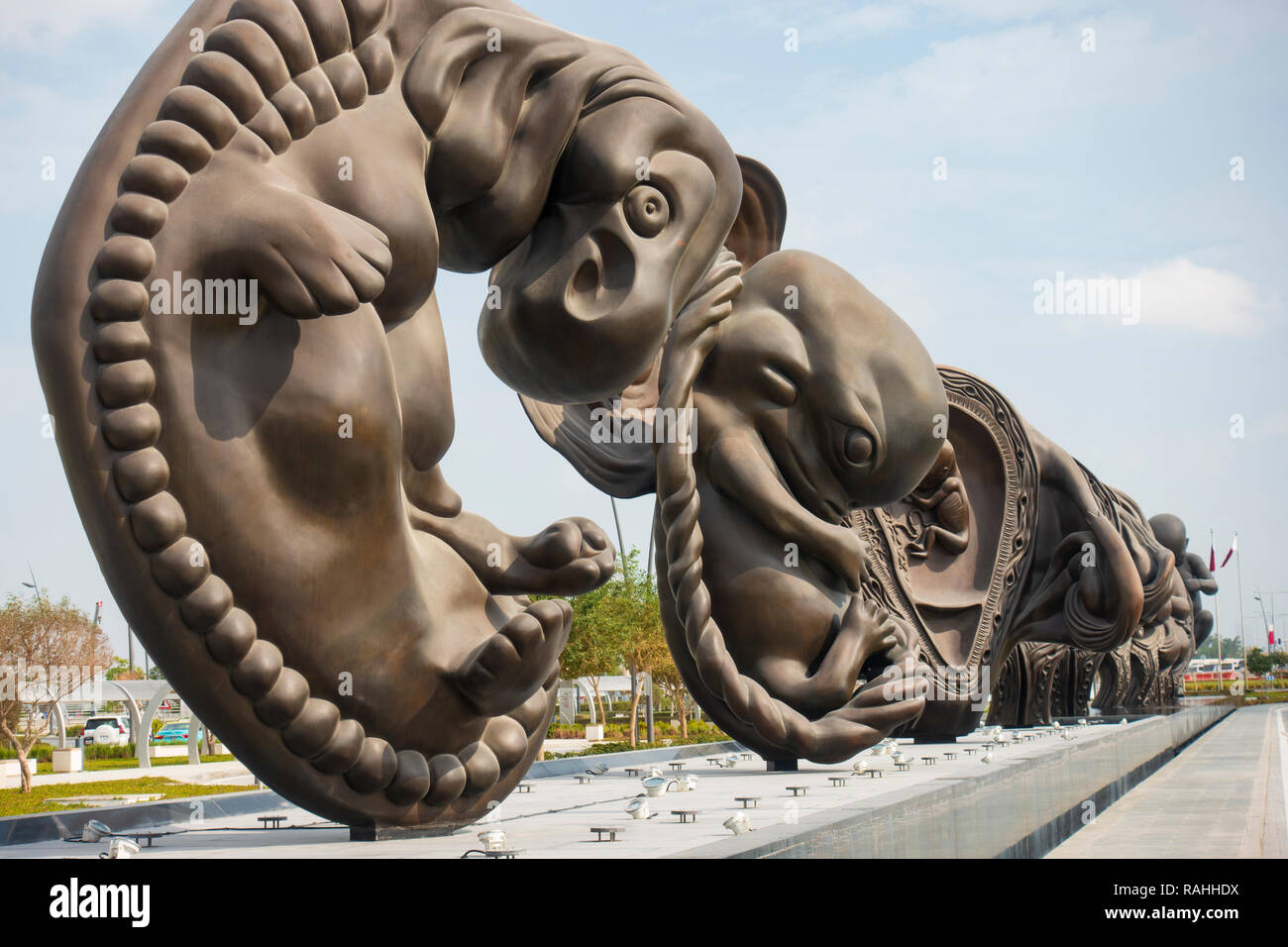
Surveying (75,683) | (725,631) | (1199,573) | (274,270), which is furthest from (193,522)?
(1199,573)

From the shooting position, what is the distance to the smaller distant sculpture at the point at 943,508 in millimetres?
9281

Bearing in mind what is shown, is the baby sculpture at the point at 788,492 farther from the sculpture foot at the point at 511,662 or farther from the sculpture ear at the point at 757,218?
the sculpture foot at the point at 511,662

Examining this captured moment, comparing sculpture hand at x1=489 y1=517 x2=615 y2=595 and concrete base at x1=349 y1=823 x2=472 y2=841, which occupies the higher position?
sculpture hand at x1=489 y1=517 x2=615 y2=595

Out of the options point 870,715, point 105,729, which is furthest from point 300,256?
point 105,729

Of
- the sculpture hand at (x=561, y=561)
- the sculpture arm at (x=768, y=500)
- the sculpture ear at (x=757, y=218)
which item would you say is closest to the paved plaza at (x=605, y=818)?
the sculpture hand at (x=561, y=561)

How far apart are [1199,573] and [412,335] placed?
22.2m

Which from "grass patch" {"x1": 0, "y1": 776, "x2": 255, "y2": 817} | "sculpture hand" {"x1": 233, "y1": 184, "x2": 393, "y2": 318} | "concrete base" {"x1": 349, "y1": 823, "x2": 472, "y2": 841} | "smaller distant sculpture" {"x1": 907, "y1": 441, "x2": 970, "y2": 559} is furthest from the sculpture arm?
"grass patch" {"x1": 0, "y1": 776, "x2": 255, "y2": 817}

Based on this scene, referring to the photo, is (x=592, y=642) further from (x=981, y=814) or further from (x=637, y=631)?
(x=981, y=814)

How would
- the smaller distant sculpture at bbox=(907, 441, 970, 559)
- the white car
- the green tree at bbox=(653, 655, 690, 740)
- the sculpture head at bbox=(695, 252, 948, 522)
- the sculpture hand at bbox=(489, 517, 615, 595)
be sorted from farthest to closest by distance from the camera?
the white car, the green tree at bbox=(653, 655, 690, 740), the smaller distant sculpture at bbox=(907, 441, 970, 559), the sculpture head at bbox=(695, 252, 948, 522), the sculpture hand at bbox=(489, 517, 615, 595)

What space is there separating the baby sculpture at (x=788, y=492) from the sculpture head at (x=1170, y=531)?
15.2m

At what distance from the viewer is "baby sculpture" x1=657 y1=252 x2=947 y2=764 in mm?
5516

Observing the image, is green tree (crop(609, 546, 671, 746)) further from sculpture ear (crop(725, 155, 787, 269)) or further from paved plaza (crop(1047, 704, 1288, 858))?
Result: sculpture ear (crop(725, 155, 787, 269))

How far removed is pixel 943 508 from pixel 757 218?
3.49 m

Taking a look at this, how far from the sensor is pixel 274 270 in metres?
2.80
